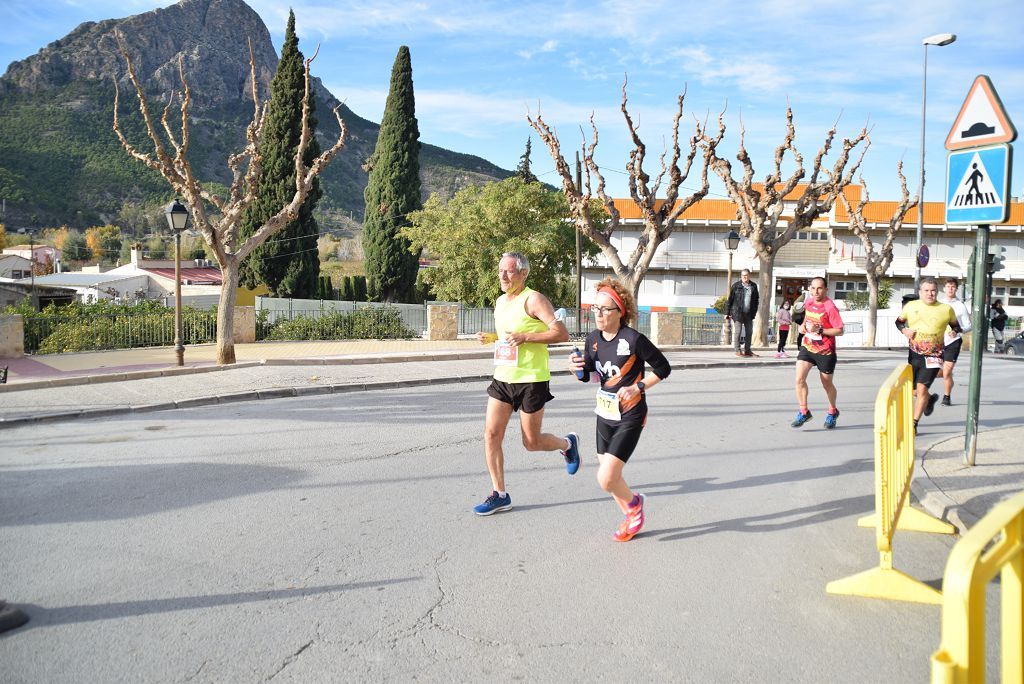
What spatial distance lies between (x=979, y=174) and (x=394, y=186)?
4105 cm

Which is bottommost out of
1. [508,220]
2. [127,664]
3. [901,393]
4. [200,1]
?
[127,664]

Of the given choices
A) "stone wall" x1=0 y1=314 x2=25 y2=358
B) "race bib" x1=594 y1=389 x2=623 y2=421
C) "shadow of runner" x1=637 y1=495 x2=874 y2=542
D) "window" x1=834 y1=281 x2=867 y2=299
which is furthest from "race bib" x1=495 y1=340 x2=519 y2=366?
"window" x1=834 y1=281 x2=867 y2=299

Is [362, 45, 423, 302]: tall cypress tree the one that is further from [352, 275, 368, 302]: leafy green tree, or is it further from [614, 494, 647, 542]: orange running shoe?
[614, 494, 647, 542]: orange running shoe

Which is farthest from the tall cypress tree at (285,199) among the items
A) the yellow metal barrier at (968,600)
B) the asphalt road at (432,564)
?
the yellow metal barrier at (968,600)

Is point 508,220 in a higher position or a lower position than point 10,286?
higher

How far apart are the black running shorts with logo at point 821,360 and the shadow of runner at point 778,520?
3.14m

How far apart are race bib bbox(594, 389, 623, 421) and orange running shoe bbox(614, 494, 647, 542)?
624mm

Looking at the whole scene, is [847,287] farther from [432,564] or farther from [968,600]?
[968,600]

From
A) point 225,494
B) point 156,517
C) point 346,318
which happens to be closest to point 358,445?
point 225,494

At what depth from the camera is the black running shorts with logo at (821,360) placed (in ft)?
31.1

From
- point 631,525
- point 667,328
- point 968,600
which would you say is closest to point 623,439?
point 631,525

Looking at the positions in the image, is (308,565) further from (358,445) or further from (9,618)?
(358,445)

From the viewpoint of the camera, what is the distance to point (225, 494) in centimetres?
652

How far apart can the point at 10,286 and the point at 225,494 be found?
4433 cm
